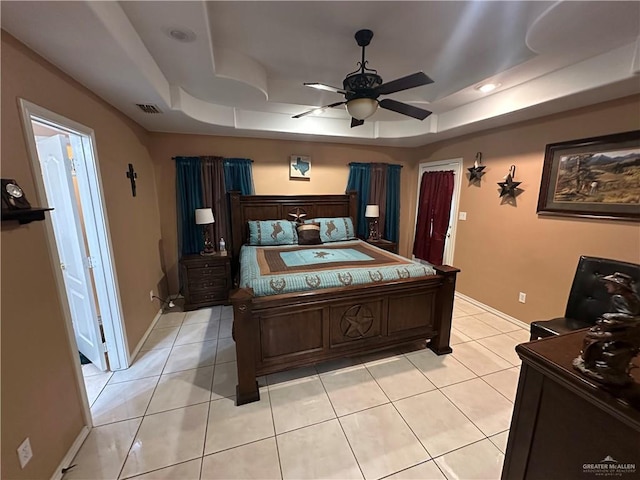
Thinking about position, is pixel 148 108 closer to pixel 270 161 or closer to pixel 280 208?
pixel 270 161

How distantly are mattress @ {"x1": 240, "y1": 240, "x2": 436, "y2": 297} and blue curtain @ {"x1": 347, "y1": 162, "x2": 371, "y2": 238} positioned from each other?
1.42m

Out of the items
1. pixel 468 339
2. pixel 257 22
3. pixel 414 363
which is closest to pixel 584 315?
pixel 468 339

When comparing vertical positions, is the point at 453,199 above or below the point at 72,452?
above

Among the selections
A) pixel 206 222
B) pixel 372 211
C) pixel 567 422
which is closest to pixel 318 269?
pixel 567 422

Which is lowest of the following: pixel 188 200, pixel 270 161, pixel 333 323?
pixel 333 323

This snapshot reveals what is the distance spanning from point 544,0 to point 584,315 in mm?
2432

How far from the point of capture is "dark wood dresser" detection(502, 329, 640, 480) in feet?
2.62

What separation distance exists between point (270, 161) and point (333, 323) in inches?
113

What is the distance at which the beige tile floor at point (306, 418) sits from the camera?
1612 millimetres

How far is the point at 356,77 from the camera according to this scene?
201 cm

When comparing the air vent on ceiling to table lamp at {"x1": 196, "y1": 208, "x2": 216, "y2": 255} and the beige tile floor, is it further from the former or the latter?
the beige tile floor

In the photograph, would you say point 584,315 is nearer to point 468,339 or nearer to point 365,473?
point 468,339

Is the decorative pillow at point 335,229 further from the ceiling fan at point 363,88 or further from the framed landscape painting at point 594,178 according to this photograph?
the framed landscape painting at point 594,178

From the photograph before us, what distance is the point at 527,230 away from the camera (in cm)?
317
